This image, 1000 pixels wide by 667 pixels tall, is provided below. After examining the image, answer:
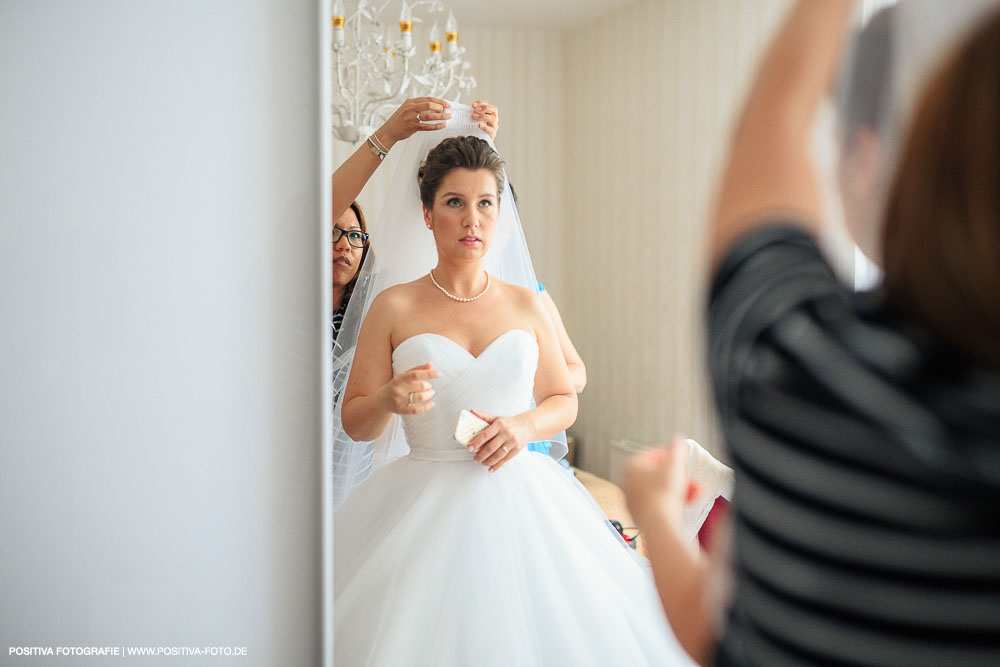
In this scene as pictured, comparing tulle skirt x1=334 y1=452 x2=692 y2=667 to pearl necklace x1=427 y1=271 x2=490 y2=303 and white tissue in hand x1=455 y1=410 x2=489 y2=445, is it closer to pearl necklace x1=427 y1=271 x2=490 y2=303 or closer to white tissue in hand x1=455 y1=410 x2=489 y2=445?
white tissue in hand x1=455 y1=410 x2=489 y2=445

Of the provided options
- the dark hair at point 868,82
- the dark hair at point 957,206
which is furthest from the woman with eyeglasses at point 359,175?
the dark hair at point 957,206

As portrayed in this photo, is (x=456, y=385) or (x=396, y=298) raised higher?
(x=396, y=298)

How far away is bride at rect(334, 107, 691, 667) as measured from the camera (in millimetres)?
1129

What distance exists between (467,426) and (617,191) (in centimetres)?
47

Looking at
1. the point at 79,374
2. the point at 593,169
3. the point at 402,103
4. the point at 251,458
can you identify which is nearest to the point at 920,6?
the point at 593,169

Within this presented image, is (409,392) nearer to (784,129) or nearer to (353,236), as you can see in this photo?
(353,236)

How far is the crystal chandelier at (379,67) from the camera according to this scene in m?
1.12

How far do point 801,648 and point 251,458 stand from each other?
3.03 feet

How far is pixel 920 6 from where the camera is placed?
2.38 ft

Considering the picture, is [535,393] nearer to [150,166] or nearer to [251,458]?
[251,458]

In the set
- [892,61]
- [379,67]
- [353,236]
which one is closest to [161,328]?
[353,236]

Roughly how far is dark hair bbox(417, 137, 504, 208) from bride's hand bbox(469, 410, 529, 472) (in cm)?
36

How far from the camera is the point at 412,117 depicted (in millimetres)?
1182

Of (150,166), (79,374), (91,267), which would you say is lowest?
(79,374)
